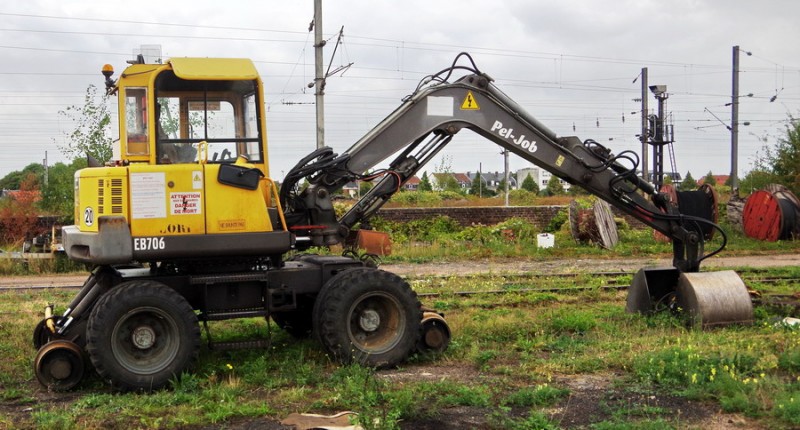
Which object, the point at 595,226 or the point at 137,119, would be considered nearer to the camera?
the point at 137,119

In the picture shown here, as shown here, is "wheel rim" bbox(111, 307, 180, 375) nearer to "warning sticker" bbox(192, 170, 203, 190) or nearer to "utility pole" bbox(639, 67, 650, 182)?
"warning sticker" bbox(192, 170, 203, 190)

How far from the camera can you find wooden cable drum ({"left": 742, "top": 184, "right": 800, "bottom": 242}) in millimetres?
24812

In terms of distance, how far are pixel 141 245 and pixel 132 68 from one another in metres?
1.83

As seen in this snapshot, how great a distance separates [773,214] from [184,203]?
21431 millimetres

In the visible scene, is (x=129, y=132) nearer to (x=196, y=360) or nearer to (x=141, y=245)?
(x=141, y=245)

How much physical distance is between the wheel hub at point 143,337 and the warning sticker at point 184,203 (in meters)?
1.15

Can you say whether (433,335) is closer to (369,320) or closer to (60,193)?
(369,320)

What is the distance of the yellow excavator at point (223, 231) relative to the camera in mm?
7992

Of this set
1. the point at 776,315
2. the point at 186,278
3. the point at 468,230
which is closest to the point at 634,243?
the point at 468,230

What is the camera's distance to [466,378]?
826cm

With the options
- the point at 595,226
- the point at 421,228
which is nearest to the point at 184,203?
the point at 595,226

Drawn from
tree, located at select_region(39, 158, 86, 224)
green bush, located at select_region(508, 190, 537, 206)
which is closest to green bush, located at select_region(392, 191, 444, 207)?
green bush, located at select_region(508, 190, 537, 206)

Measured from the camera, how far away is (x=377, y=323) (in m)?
8.98

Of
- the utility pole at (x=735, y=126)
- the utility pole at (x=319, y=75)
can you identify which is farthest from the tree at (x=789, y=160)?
the utility pole at (x=319, y=75)
